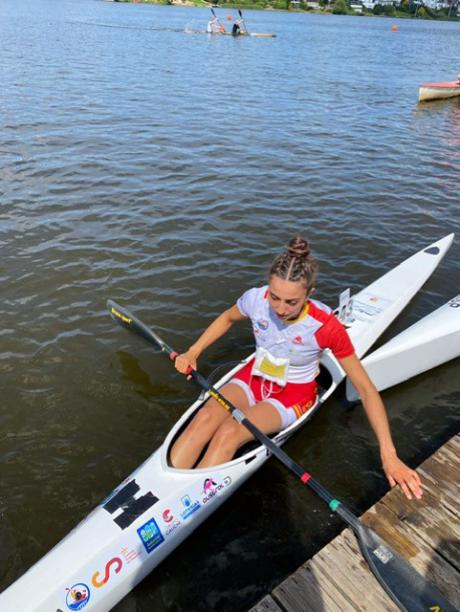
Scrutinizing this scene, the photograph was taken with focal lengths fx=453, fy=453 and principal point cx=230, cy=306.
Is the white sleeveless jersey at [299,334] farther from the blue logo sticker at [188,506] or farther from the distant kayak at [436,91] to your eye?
the distant kayak at [436,91]

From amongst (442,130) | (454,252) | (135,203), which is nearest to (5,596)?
(135,203)

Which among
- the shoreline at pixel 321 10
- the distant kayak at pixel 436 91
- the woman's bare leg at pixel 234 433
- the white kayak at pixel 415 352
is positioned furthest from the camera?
the shoreline at pixel 321 10

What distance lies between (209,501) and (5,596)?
1.73m

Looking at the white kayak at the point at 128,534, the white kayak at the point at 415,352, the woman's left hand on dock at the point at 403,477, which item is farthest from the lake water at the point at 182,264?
the woman's left hand on dock at the point at 403,477

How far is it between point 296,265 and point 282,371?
4.42ft

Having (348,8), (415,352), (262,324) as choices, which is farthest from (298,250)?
(348,8)

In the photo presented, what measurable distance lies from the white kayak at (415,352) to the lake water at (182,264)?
0.22 m

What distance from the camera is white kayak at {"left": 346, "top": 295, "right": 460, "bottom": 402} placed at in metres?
5.96

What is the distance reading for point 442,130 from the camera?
17188 mm

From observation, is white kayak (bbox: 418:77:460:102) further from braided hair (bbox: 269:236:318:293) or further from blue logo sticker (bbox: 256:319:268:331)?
braided hair (bbox: 269:236:318:293)

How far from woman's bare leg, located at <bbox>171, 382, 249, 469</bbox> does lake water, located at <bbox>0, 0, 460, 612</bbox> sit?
0.79 m

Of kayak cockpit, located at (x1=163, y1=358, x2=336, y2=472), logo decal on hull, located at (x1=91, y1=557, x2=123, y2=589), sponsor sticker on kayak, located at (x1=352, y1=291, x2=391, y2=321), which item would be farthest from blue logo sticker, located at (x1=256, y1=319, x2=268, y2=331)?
sponsor sticker on kayak, located at (x1=352, y1=291, x2=391, y2=321)

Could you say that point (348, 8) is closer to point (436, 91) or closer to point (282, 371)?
point (436, 91)

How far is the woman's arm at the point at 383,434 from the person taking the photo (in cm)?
357
